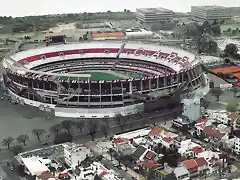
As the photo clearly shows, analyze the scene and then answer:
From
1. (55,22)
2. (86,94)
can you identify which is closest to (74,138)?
(86,94)

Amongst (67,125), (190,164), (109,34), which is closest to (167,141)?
(190,164)

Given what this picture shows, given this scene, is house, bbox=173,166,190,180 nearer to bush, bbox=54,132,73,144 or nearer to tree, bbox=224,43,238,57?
bush, bbox=54,132,73,144

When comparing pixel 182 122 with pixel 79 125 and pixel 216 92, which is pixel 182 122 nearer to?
pixel 79 125

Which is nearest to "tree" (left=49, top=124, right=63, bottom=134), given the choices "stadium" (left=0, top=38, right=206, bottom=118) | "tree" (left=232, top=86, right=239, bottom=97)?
"stadium" (left=0, top=38, right=206, bottom=118)

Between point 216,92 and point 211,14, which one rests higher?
point 211,14

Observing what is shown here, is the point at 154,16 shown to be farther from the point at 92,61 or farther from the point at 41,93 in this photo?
the point at 41,93

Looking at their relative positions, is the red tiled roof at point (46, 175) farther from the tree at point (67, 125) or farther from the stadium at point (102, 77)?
the stadium at point (102, 77)
